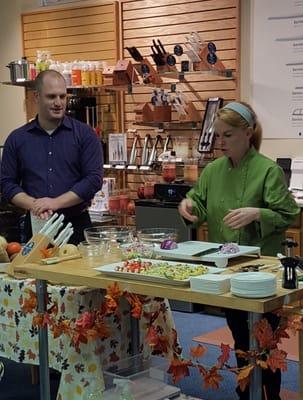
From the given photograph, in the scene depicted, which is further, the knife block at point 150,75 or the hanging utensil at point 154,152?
the hanging utensil at point 154,152

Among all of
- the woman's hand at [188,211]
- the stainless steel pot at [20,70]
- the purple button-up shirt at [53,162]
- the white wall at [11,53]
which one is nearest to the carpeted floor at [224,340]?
the purple button-up shirt at [53,162]

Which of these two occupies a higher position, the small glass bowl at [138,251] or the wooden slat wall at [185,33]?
the wooden slat wall at [185,33]

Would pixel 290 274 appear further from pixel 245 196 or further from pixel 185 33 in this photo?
pixel 185 33

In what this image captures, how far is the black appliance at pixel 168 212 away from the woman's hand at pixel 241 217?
96.1 inches

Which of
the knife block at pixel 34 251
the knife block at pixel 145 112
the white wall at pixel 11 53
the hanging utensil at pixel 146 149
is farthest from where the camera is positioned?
the white wall at pixel 11 53

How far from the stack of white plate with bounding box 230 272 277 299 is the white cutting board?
1.30ft

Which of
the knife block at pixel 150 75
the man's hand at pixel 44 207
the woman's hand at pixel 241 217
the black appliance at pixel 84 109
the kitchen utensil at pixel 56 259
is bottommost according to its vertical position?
the kitchen utensil at pixel 56 259

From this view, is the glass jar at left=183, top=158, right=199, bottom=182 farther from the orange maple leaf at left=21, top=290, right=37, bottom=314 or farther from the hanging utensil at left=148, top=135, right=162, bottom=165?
the orange maple leaf at left=21, top=290, right=37, bottom=314

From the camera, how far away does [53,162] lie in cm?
367

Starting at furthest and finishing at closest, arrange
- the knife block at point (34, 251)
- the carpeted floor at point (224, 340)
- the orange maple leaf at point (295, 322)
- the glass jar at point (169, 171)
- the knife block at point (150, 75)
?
the knife block at point (150, 75)
the glass jar at point (169, 171)
the carpeted floor at point (224, 340)
the knife block at point (34, 251)
the orange maple leaf at point (295, 322)

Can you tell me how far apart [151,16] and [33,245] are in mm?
3444

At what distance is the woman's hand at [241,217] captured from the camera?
8.48ft

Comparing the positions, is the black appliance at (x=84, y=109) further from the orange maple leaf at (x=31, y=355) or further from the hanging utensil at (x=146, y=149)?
the orange maple leaf at (x=31, y=355)

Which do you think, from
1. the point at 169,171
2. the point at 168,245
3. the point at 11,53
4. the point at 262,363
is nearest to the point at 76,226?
the point at 168,245
